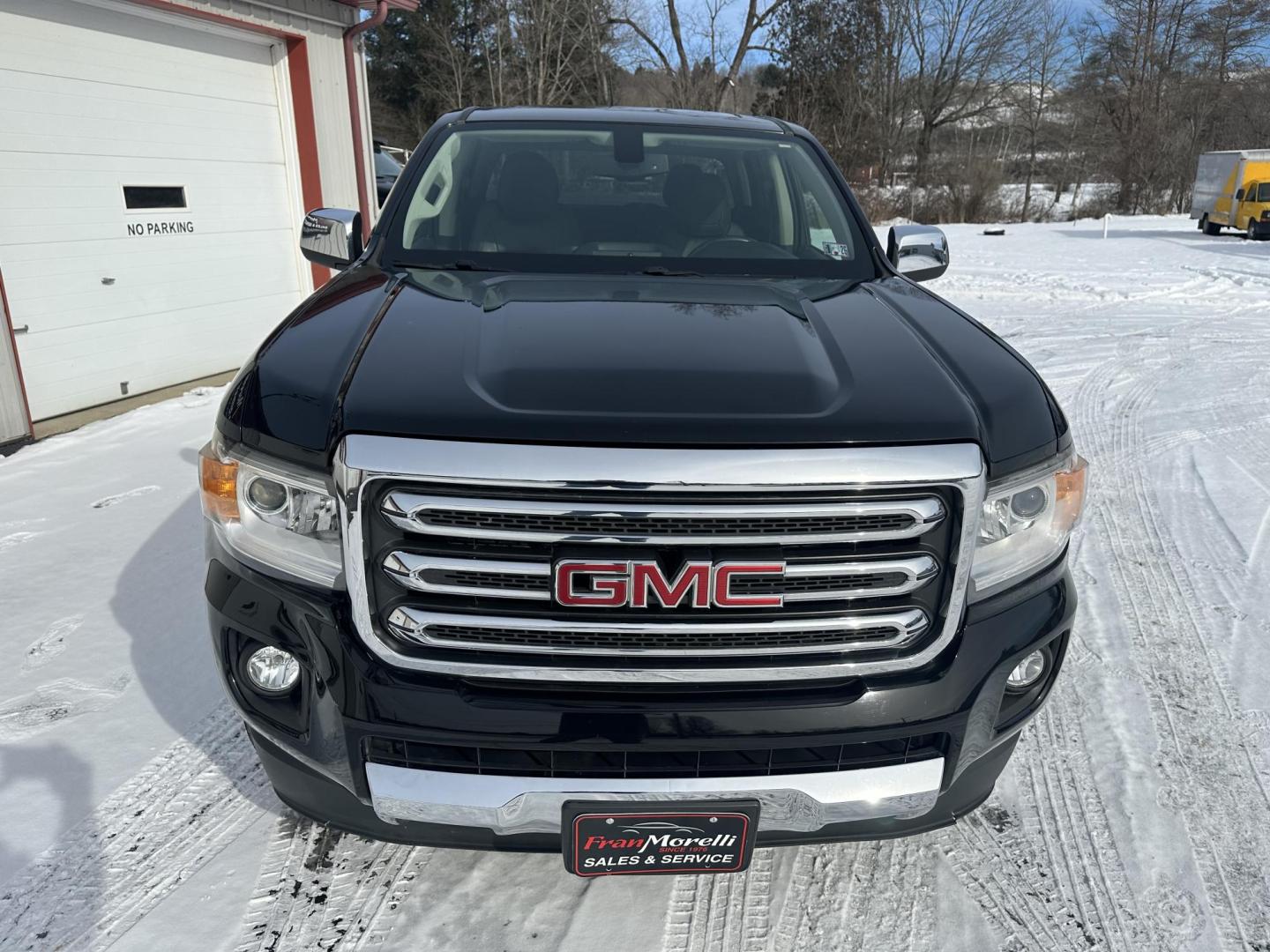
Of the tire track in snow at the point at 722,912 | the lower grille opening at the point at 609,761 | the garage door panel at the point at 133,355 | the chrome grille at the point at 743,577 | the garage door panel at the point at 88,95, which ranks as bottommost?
the tire track in snow at the point at 722,912

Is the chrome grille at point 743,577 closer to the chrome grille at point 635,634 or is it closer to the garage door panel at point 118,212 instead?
the chrome grille at point 635,634

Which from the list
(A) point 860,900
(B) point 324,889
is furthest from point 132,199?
(A) point 860,900

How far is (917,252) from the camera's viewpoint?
3.36 metres

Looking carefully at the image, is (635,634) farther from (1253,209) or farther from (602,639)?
(1253,209)

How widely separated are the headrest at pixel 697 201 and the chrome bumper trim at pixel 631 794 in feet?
6.20

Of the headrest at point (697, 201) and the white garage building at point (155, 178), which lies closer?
the headrest at point (697, 201)

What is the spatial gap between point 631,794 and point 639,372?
82 centimetres

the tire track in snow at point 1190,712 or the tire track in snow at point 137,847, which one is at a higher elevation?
the tire track in snow at point 137,847

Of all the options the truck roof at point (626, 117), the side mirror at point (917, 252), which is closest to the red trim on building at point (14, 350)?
the truck roof at point (626, 117)

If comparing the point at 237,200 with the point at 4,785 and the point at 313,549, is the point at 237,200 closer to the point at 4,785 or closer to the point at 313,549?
the point at 4,785

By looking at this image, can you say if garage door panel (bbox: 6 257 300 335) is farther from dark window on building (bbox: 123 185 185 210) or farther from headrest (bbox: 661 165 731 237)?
headrest (bbox: 661 165 731 237)

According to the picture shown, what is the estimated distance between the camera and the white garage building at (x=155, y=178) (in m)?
6.21

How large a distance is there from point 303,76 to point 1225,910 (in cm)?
929

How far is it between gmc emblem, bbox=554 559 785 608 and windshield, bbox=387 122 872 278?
130 centimetres
